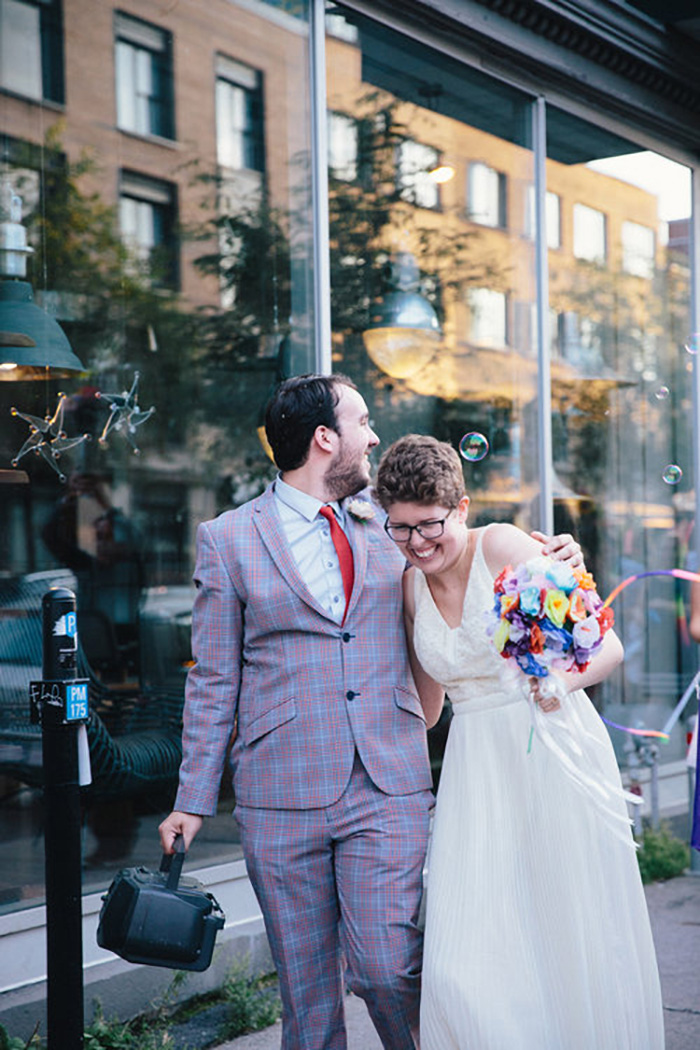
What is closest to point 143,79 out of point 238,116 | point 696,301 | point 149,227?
point 238,116

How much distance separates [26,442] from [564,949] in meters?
3.04

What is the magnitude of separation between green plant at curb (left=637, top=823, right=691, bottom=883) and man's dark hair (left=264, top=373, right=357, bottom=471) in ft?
13.6

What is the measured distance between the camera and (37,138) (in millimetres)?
7203

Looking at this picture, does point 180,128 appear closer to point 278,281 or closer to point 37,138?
point 37,138

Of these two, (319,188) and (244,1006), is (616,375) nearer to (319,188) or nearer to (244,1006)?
(319,188)

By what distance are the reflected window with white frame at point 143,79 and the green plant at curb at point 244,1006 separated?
5.08 meters

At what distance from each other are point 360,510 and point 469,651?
483 millimetres

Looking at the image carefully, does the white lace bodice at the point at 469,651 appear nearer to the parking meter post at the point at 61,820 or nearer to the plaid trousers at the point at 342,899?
the plaid trousers at the point at 342,899

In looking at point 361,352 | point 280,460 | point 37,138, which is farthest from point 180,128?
point 280,460

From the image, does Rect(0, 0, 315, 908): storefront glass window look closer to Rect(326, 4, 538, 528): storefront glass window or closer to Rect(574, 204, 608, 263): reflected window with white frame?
Rect(326, 4, 538, 528): storefront glass window

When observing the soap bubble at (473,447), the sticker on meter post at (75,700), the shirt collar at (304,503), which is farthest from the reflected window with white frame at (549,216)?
the sticker on meter post at (75,700)

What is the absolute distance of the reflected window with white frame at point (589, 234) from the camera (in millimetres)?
7590

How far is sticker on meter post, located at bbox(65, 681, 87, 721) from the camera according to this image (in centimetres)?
314

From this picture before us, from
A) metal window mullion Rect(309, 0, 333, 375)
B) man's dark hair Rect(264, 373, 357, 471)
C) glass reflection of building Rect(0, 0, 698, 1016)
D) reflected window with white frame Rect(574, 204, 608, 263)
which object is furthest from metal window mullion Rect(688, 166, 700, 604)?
man's dark hair Rect(264, 373, 357, 471)
